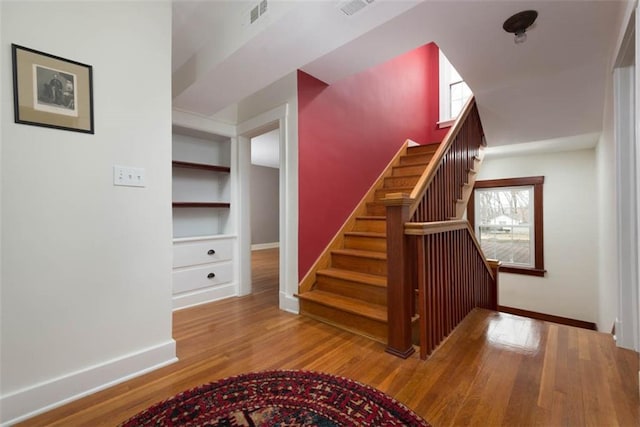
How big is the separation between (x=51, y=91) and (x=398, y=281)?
6.98 ft

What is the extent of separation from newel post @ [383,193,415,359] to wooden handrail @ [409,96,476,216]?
0.38 feet

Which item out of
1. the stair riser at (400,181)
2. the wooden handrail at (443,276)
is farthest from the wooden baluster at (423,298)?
the stair riser at (400,181)

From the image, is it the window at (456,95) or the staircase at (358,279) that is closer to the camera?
the staircase at (358,279)

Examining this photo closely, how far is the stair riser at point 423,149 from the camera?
3.93m

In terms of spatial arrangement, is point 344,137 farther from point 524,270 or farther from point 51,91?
point 524,270

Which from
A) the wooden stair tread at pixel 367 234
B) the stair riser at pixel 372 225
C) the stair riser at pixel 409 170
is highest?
the stair riser at pixel 409 170

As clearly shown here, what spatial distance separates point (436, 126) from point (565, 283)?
308 centimetres

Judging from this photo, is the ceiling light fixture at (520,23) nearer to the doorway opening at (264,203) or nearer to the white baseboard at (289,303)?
the white baseboard at (289,303)

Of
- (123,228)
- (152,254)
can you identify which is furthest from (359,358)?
(123,228)

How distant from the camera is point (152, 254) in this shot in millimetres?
1695

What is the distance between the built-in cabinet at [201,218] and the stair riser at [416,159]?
7.95 ft

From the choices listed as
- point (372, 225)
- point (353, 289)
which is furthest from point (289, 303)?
point (372, 225)

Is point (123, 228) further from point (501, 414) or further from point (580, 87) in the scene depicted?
point (580, 87)

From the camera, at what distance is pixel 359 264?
2684 millimetres
